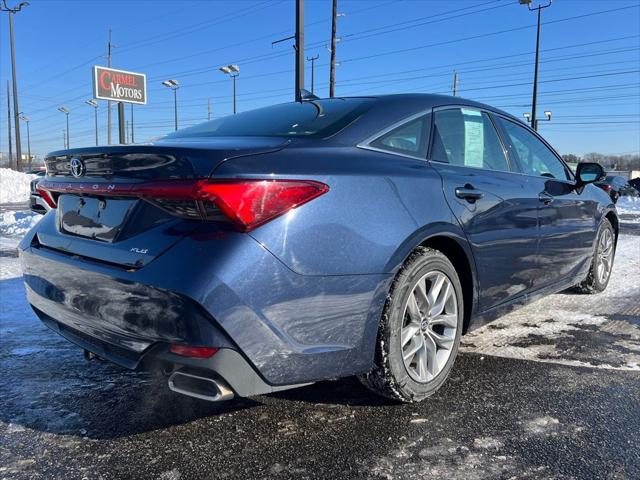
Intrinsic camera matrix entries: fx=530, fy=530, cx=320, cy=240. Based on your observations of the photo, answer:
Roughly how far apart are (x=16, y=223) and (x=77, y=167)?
28.9ft

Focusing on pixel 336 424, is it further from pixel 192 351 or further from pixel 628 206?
pixel 628 206

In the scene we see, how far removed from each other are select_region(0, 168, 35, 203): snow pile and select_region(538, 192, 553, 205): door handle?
2324cm

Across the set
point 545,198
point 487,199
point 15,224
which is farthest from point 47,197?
point 15,224

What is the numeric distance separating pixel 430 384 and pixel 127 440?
4.71 ft

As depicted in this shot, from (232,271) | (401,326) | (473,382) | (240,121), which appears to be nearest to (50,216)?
(240,121)

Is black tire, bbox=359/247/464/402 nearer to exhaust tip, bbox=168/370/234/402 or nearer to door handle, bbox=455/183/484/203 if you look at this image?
door handle, bbox=455/183/484/203

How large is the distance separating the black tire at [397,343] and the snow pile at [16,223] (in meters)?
8.13

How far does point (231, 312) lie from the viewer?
188cm

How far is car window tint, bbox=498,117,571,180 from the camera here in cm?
371

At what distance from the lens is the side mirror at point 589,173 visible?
425cm

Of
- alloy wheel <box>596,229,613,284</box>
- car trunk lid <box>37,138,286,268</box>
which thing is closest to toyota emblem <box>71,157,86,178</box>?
car trunk lid <box>37,138,286,268</box>

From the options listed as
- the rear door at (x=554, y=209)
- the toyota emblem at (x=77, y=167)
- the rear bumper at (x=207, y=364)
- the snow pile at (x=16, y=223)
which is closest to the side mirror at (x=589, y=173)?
the rear door at (x=554, y=209)

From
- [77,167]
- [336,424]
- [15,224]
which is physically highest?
[77,167]

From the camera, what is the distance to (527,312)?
14.5 ft
